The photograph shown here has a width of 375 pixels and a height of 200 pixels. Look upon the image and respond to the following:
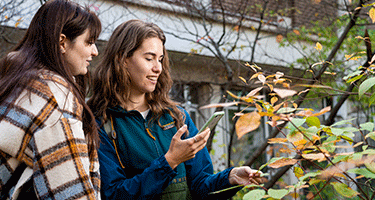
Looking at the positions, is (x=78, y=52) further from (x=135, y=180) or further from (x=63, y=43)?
(x=135, y=180)

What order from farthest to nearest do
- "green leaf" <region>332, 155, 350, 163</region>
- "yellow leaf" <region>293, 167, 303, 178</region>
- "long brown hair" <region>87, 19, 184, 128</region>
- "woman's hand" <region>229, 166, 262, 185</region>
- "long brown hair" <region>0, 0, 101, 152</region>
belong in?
"long brown hair" <region>87, 19, 184, 128</region> → "woman's hand" <region>229, 166, 262, 185</region> → "yellow leaf" <region>293, 167, 303, 178</region> → "long brown hair" <region>0, 0, 101, 152</region> → "green leaf" <region>332, 155, 350, 163</region>

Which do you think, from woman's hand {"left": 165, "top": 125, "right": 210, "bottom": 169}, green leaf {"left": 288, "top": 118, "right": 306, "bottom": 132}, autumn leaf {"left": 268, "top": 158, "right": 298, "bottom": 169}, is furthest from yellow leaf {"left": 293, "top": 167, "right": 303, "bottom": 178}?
woman's hand {"left": 165, "top": 125, "right": 210, "bottom": 169}

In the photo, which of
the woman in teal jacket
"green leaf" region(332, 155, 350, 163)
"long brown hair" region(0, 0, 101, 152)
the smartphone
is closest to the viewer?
"green leaf" region(332, 155, 350, 163)

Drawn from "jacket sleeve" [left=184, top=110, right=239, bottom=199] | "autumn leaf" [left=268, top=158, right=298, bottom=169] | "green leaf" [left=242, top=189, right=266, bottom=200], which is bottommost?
"jacket sleeve" [left=184, top=110, right=239, bottom=199]

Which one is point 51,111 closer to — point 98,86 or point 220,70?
point 98,86

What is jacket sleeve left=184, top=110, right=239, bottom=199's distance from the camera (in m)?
2.08

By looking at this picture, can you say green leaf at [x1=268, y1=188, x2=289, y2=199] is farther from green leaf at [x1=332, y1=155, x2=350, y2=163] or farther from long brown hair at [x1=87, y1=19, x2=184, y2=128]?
long brown hair at [x1=87, y1=19, x2=184, y2=128]

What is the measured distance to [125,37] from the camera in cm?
226

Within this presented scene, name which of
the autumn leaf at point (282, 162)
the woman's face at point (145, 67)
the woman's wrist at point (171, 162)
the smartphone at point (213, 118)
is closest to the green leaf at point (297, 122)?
the autumn leaf at point (282, 162)

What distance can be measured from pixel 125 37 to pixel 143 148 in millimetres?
676

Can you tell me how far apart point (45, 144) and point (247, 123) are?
736mm

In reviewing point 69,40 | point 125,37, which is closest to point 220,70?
point 125,37

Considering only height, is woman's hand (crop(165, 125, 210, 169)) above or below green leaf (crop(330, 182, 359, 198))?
above

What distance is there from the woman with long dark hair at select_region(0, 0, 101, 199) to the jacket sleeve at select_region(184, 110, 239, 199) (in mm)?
691
